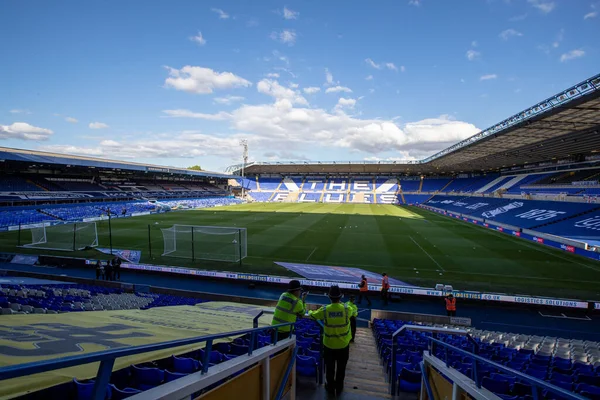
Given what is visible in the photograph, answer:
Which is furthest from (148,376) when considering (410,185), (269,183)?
(269,183)

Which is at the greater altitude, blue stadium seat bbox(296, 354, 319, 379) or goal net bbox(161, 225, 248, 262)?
blue stadium seat bbox(296, 354, 319, 379)

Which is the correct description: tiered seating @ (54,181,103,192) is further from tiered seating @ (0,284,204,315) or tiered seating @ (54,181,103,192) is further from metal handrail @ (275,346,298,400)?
metal handrail @ (275,346,298,400)

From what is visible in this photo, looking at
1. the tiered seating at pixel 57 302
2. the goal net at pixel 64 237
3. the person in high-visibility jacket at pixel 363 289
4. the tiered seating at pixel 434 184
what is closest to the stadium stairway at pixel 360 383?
the person in high-visibility jacket at pixel 363 289

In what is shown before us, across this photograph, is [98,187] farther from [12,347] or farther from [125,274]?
[12,347]

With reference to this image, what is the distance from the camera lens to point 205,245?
24484 mm

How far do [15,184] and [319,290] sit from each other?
46538mm

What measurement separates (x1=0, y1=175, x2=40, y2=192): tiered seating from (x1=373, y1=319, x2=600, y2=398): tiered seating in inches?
1964

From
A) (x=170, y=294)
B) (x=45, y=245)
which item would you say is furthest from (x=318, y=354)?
(x=45, y=245)

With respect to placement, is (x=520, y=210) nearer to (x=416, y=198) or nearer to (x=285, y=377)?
(x=416, y=198)

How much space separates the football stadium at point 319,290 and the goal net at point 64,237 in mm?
135

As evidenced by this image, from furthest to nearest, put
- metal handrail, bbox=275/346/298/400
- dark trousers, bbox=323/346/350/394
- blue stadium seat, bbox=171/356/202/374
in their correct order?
1. dark trousers, bbox=323/346/350/394
2. metal handrail, bbox=275/346/298/400
3. blue stadium seat, bbox=171/356/202/374

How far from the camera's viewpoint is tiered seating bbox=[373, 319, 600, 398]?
3.98 meters

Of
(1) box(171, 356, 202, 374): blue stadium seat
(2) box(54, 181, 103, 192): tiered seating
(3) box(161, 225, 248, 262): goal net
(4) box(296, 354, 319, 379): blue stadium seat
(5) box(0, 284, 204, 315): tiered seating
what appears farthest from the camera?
(2) box(54, 181, 103, 192): tiered seating

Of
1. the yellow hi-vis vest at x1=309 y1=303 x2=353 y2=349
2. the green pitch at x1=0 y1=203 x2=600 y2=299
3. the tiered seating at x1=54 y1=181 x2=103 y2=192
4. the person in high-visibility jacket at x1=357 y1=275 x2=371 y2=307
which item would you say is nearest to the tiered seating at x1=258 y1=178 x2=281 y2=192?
the tiered seating at x1=54 y1=181 x2=103 y2=192
